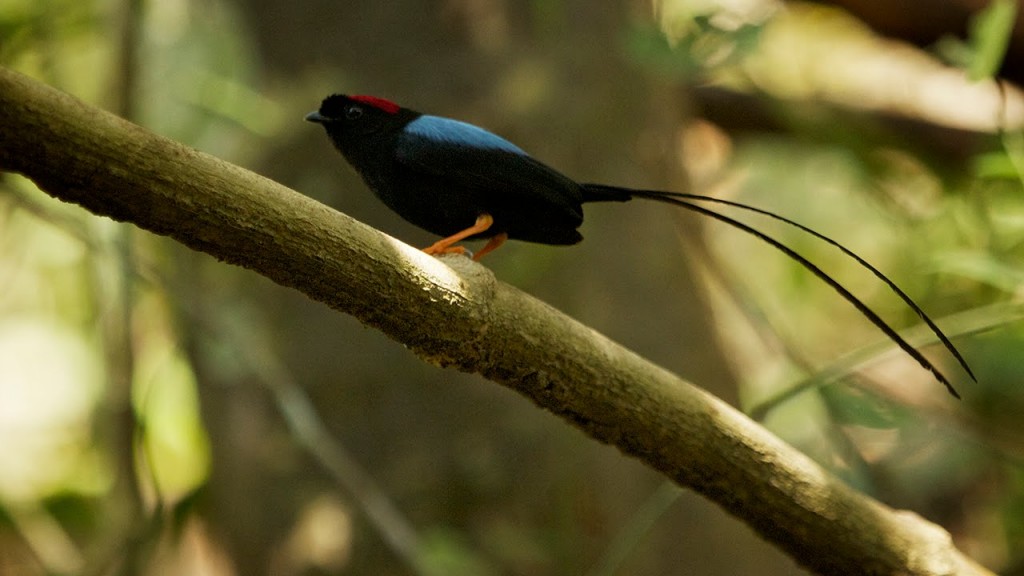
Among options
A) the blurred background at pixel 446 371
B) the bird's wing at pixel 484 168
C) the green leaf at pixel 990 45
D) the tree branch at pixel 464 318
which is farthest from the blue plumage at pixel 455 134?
the green leaf at pixel 990 45

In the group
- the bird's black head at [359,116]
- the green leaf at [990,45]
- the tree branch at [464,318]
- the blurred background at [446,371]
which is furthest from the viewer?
the blurred background at [446,371]

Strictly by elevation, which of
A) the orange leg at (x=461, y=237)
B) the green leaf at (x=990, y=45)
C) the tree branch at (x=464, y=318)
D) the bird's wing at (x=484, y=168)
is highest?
the green leaf at (x=990, y=45)

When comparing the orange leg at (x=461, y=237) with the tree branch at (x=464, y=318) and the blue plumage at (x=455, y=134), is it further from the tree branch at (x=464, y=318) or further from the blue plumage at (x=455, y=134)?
the tree branch at (x=464, y=318)

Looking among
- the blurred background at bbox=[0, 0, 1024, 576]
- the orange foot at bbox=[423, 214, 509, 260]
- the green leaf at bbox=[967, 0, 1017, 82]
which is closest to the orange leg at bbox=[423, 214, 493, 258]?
the orange foot at bbox=[423, 214, 509, 260]

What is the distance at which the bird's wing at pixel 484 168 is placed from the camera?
76.4 inches

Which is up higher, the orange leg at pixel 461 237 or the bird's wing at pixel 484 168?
the bird's wing at pixel 484 168

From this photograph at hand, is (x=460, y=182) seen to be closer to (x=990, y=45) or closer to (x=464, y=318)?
(x=464, y=318)

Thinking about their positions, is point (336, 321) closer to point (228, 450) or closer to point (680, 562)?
point (228, 450)

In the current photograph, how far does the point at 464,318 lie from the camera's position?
1.66 meters

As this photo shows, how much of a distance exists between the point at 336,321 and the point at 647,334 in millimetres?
1171

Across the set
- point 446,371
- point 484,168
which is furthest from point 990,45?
point 446,371

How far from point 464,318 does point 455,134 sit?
490 millimetres

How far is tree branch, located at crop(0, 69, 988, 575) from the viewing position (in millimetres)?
1278

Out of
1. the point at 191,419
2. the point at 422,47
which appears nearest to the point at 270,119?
the point at 422,47
